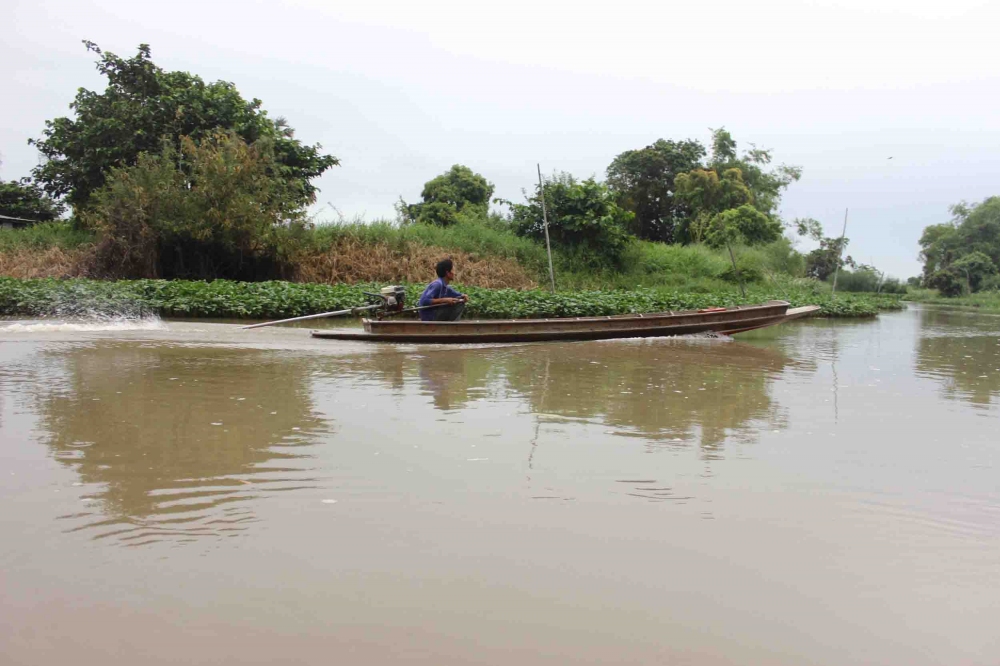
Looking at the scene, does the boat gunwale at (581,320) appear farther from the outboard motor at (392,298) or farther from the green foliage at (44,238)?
the green foliage at (44,238)

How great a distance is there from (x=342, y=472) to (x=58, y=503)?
1389mm

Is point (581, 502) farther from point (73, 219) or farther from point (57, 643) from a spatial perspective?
point (73, 219)

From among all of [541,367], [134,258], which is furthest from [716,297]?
[134,258]

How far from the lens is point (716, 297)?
19.4 m

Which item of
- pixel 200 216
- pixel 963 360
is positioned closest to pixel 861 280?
pixel 963 360

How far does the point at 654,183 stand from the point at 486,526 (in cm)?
3180

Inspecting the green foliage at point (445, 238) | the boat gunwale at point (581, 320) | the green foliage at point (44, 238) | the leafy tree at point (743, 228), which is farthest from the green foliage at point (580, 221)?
the green foliage at point (44, 238)

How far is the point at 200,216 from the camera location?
17406 mm

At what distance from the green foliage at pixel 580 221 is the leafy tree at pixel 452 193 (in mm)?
9132

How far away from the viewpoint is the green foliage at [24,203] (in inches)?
1240

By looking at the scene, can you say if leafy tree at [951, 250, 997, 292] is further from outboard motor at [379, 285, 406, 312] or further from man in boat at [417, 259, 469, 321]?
outboard motor at [379, 285, 406, 312]

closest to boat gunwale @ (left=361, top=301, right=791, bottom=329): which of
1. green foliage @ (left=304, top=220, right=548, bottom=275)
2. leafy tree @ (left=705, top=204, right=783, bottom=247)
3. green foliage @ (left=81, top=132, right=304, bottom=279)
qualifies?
green foliage @ (left=81, top=132, right=304, bottom=279)

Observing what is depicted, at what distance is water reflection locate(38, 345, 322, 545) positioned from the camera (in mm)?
3566

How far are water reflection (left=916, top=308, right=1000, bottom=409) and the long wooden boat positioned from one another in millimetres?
2493
